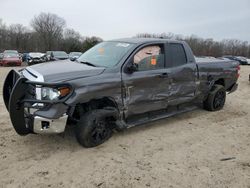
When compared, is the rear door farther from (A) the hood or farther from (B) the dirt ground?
(A) the hood

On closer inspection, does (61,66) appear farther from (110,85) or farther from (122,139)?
(122,139)

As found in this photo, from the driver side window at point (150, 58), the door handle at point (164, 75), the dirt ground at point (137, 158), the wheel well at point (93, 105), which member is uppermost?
the driver side window at point (150, 58)

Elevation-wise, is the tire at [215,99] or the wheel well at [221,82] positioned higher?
the wheel well at [221,82]

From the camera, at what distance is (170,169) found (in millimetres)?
3764

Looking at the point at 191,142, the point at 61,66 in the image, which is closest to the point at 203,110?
the point at 191,142

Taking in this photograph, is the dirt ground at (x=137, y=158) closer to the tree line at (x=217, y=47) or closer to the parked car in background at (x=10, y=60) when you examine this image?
the parked car in background at (x=10, y=60)

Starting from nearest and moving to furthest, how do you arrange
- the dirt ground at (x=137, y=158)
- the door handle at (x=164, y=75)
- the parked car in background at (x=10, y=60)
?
the dirt ground at (x=137, y=158) → the door handle at (x=164, y=75) → the parked car in background at (x=10, y=60)

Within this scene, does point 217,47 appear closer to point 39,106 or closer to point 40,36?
point 40,36

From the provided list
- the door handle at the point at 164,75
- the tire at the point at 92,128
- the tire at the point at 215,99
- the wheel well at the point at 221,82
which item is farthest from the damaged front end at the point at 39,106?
the wheel well at the point at 221,82

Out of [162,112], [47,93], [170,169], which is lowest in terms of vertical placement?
[170,169]

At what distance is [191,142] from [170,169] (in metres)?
1.14

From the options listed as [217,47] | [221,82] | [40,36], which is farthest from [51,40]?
[221,82]

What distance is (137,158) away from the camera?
408 cm

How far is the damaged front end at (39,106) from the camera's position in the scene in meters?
3.89
